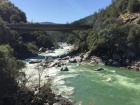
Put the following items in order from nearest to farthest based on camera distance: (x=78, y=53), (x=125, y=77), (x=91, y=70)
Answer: (x=125, y=77)
(x=91, y=70)
(x=78, y=53)

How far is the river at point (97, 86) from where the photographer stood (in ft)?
132

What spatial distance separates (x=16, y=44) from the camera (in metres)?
97.4

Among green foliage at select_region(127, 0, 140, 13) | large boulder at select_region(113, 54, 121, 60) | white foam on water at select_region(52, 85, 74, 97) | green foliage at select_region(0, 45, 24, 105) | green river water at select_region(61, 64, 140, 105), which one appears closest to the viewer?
green foliage at select_region(0, 45, 24, 105)

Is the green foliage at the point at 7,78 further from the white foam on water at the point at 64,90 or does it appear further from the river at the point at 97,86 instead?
the white foam on water at the point at 64,90

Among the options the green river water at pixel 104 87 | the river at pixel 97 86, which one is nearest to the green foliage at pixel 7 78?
the river at pixel 97 86

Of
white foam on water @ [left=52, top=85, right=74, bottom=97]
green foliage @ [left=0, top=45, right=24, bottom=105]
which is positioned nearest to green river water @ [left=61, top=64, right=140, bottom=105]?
white foam on water @ [left=52, top=85, right=74, bottom=97]

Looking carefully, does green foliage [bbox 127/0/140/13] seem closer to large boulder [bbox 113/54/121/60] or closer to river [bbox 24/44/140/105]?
large boulder [bbox 113/54/121/60]

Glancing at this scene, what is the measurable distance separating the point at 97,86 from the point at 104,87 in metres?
1.30

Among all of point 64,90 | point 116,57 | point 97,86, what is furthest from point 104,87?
point 116,57

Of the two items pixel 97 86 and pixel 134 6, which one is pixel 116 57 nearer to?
pixel 97 86

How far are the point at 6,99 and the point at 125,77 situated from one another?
103 feet

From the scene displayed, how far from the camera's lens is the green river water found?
132 ft

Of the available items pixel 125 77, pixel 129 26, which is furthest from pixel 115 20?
pixel 125 77

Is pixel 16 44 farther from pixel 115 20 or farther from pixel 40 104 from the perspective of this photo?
pixel 40 104
